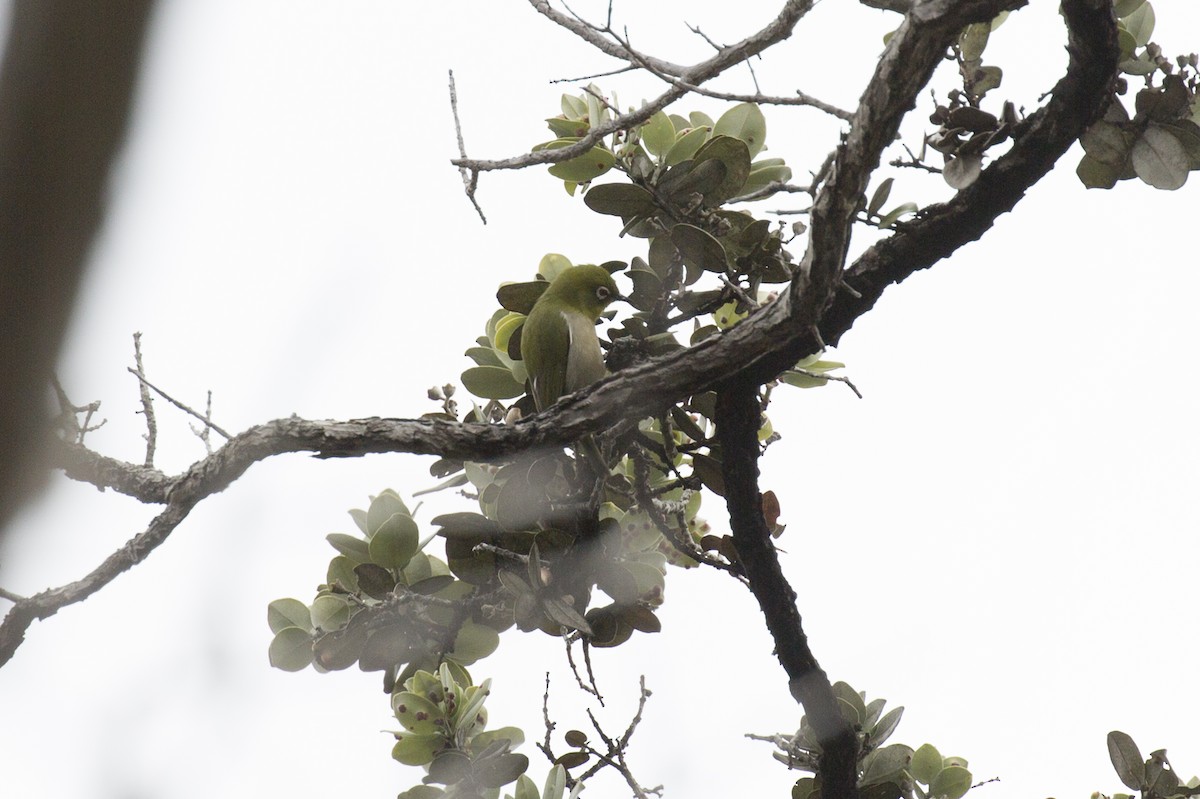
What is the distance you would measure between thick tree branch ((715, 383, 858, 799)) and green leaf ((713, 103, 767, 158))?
660 millimetres

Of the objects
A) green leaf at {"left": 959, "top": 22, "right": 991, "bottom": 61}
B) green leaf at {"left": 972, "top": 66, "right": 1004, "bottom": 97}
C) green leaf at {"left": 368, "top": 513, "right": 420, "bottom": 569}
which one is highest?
green leaf at {"left": 959, "top": 22, "right": 991, "bottom": 61}

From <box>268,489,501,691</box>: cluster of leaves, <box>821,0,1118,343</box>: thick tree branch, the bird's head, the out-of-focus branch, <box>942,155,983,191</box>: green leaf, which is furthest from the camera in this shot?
the bird's head

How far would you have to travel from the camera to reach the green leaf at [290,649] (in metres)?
2.41

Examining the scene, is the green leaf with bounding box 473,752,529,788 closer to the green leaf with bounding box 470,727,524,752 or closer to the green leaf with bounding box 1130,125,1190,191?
the green leaf with bounding box 470,727,524,752

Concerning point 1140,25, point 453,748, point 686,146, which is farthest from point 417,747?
point 1140,25

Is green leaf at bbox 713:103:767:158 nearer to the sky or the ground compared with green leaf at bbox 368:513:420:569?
nearer to the sky

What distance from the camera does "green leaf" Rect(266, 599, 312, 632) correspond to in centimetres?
245

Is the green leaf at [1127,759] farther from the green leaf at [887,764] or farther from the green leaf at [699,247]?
the green leaf at [699,247]

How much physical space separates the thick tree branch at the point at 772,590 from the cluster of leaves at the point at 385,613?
67cm

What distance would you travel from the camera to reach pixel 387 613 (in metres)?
2.36

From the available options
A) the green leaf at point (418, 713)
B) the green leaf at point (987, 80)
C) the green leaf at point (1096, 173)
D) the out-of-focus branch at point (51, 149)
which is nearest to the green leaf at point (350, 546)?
the green leaf at point (418, 713)

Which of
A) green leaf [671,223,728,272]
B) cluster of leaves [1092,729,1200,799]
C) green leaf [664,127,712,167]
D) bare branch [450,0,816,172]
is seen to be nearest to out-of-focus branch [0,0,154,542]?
bare branch [450,0,816,172]

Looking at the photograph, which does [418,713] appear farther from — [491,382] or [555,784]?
[491,382]

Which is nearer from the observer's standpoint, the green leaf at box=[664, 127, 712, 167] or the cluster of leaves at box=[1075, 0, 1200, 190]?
the cluster of leaves at box=[1075, 0, 1200, 190]
